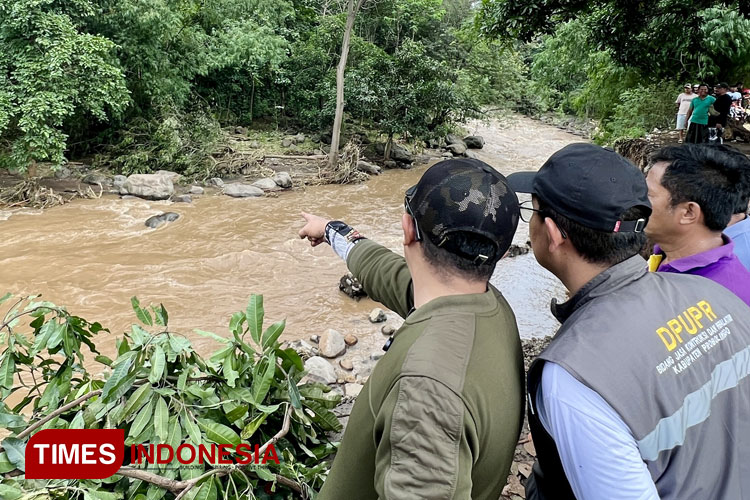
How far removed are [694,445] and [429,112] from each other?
1468cm

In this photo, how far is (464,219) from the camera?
113 centimetres

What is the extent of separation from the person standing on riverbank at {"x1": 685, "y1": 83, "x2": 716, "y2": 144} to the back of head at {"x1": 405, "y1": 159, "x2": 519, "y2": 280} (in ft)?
25.3

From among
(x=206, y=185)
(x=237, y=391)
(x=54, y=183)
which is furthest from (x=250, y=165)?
(x=237, y=391)

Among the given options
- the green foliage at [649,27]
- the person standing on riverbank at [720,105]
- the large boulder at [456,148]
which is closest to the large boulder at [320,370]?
the green foliage at [649,27]

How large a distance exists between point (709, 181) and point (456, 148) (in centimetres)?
1584

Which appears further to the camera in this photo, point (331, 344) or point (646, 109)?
point (646, 109)

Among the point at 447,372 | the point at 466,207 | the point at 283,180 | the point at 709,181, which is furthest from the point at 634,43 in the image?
the point at 283,180

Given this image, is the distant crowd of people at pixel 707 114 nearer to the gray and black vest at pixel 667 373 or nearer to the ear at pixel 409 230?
the gray and black vest at pixel 667 373

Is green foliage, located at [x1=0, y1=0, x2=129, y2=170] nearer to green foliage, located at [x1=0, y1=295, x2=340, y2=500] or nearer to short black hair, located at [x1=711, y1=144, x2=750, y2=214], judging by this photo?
green foliage, located at [x1=0, y1=295, x2=340, y2=500]

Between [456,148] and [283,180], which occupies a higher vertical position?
[456,148]

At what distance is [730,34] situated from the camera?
8133mm

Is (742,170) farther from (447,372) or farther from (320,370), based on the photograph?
(320,370)

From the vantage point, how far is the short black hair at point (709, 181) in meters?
1.96

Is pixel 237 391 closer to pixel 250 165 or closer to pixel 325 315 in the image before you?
pixel 325 315
